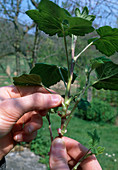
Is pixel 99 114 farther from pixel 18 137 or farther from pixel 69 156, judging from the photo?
pixel 18 137

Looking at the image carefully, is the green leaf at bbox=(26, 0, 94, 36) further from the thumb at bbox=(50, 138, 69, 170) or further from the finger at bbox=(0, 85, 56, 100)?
the thumb at bbox=(50, 138, 69, 170)

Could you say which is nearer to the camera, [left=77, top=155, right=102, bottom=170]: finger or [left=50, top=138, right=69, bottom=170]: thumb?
[left=50, top=138, right=69, bottom=170]: thumb

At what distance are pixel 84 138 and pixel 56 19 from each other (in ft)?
13.0

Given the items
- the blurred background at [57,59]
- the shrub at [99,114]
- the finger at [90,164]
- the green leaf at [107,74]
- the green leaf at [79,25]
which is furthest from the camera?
the shrub at [99,114]

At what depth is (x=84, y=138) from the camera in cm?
430

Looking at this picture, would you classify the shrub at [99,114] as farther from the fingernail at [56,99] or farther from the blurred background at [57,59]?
the fingernail at [56,99]

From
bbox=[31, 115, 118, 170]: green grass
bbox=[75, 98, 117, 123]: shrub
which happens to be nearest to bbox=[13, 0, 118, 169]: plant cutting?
bbox=[31, 115, 118, 170]: green grass

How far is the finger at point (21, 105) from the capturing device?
0.89 metres

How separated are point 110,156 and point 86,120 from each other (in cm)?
257

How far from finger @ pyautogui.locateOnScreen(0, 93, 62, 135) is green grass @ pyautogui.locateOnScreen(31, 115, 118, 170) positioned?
266 cm

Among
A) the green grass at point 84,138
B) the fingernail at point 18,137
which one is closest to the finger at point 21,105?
the fingernail at point 18,137

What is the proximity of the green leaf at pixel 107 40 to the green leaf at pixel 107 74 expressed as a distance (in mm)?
149

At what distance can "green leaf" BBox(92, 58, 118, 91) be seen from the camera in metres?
0.83

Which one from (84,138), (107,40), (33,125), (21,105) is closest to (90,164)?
(33,125)
